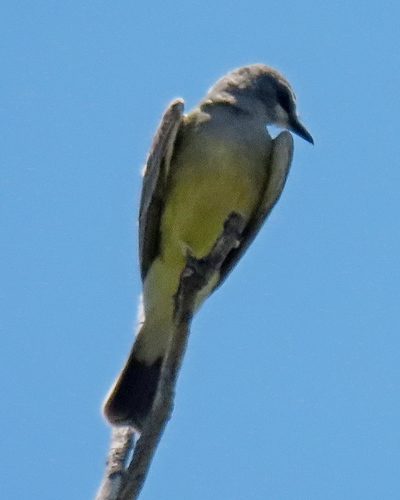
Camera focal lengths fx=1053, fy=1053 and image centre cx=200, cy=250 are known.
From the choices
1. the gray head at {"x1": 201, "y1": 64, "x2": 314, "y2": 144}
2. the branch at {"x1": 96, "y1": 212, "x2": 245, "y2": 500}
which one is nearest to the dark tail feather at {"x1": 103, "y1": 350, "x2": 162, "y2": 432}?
the branch at {"x1": 96, "y1": 212, "x2": 245, "y2": 500}

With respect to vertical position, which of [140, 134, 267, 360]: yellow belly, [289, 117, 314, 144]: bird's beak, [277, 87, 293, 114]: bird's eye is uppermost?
[277, 87, 293, 114]: bird's eye

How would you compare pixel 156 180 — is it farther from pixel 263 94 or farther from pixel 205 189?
pixel 263 94

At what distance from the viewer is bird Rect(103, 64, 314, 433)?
5.78 m

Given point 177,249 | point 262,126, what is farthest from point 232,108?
point 177,249

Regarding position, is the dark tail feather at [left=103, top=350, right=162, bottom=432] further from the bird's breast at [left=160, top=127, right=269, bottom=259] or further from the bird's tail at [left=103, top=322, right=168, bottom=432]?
the bird's breast at [left=160, top=127, right=269, bottom=259]

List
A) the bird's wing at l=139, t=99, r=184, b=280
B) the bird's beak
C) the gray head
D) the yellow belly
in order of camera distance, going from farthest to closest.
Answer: the bird's beak < the gray head < the bird's wing at l=139, t=99, r=184, b=280 < the yellow belly

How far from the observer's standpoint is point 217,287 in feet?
20.5

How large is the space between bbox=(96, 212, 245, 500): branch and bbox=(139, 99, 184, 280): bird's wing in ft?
3.93

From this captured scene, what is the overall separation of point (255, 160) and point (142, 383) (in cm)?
142

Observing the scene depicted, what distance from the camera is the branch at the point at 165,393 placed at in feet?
11.2

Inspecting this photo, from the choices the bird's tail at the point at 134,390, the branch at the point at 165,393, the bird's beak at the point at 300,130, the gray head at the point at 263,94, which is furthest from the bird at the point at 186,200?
the branch at the point at 165,393

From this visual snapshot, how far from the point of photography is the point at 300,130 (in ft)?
22.2

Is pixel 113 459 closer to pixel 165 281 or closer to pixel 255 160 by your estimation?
pixel 165 281

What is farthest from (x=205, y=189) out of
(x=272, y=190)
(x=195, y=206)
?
(x=272, y=190)
